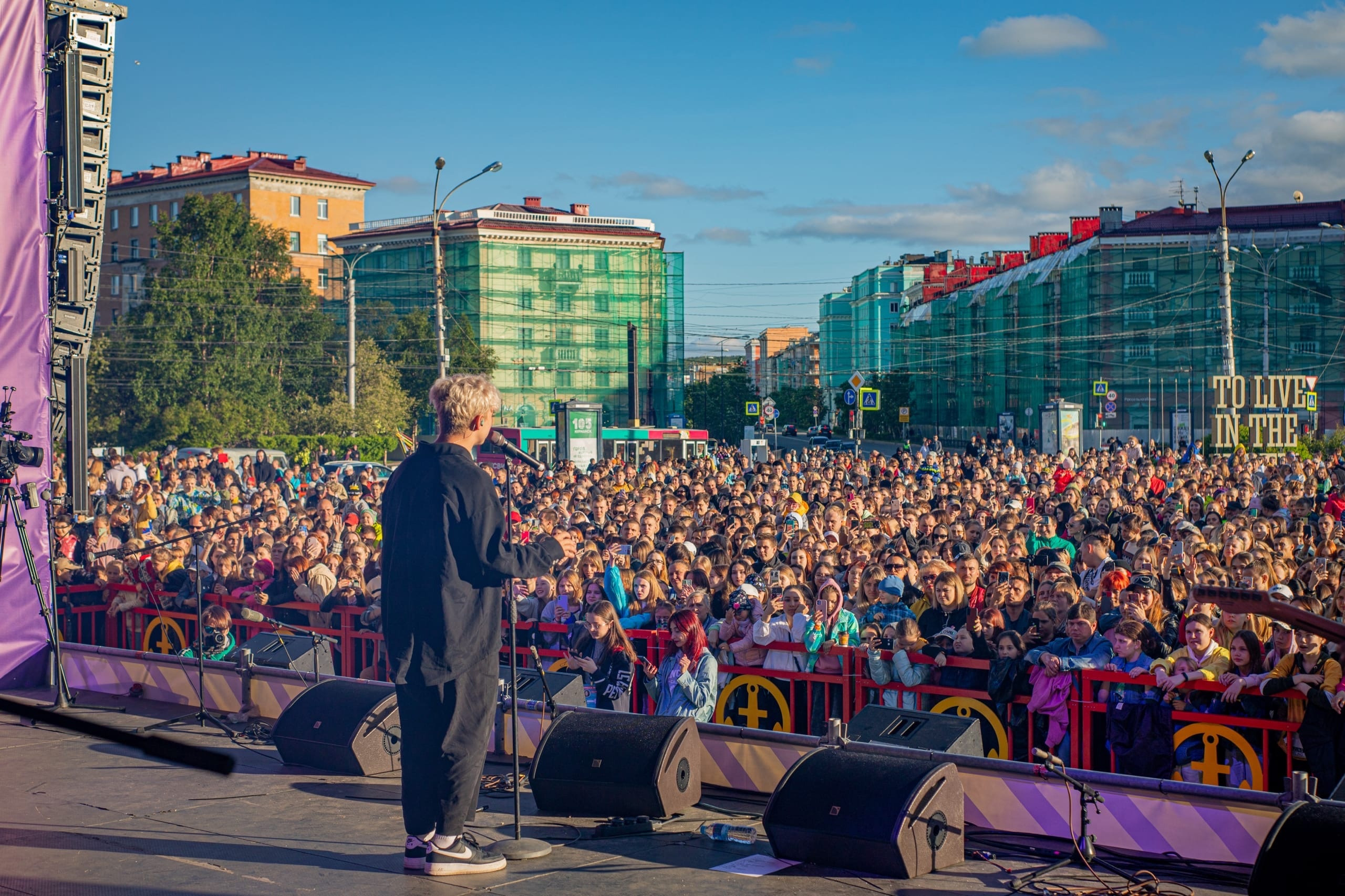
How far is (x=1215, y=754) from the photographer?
6695 millimetres

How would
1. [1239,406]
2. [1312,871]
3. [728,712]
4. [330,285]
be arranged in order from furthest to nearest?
[330,285] < [1239,406] < [728,712] < [1312,871]

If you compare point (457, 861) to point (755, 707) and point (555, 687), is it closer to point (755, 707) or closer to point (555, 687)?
point (555, 687)

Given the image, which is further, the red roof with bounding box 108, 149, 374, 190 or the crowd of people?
the red roof with bounding box 108, 149, 374, 190

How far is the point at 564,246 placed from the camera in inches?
3425

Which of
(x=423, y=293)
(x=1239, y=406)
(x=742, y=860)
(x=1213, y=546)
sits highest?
(x=423, y=293)

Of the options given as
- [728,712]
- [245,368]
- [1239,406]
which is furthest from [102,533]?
[245,368]

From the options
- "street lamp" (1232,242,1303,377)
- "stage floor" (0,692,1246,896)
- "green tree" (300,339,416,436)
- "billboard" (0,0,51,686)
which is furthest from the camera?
"street lamp" (1232,242,1303,377)

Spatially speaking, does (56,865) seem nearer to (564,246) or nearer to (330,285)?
(564,246)

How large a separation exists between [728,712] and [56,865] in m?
4.13

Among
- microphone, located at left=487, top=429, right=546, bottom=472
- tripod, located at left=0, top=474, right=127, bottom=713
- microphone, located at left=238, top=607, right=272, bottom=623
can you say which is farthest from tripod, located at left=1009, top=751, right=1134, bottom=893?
tripod, located at left=0, top=474, right=127, bottom=713

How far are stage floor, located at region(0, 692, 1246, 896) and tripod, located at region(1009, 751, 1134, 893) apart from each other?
97mm

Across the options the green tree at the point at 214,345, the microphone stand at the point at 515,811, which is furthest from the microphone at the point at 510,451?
the green tree at the point at 214,345

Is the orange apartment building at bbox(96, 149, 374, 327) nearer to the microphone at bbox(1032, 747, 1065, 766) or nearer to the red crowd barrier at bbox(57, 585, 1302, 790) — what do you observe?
the red crowd barrier at bbox(57, 585, 1302, 790)

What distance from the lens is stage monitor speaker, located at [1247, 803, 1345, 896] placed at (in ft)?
14.9
